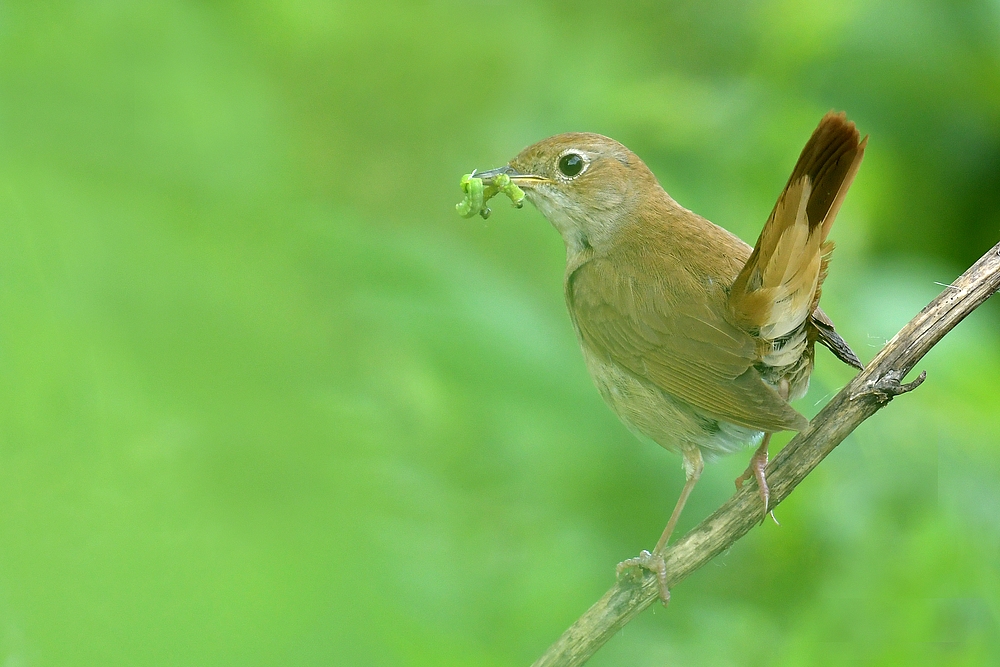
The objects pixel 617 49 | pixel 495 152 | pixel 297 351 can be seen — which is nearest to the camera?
pixel 297 351

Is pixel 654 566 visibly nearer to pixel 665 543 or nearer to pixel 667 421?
pixel 665 543

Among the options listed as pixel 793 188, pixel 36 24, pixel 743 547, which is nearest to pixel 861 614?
pixel 743 547

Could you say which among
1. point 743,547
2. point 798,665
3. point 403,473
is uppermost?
point 743,547

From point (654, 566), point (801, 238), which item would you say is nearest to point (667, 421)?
point (654, 566)

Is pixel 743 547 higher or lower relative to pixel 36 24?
lower

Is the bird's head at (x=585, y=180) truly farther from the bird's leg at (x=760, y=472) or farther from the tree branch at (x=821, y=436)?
the tree branch at (x=821, y=436)

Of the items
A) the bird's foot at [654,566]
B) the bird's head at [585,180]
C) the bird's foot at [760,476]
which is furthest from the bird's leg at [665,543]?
the bird's head at [585,180]

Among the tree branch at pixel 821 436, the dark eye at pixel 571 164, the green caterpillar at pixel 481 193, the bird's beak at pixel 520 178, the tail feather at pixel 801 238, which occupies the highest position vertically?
the bird's beak at pixel 520 178

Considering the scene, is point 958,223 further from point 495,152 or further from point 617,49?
point 495,152

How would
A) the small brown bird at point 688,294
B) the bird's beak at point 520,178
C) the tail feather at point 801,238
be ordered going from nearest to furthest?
the tail feather at point 801,238 → the small brown bird at point 688,294 → the bird's beak at point 520,178
